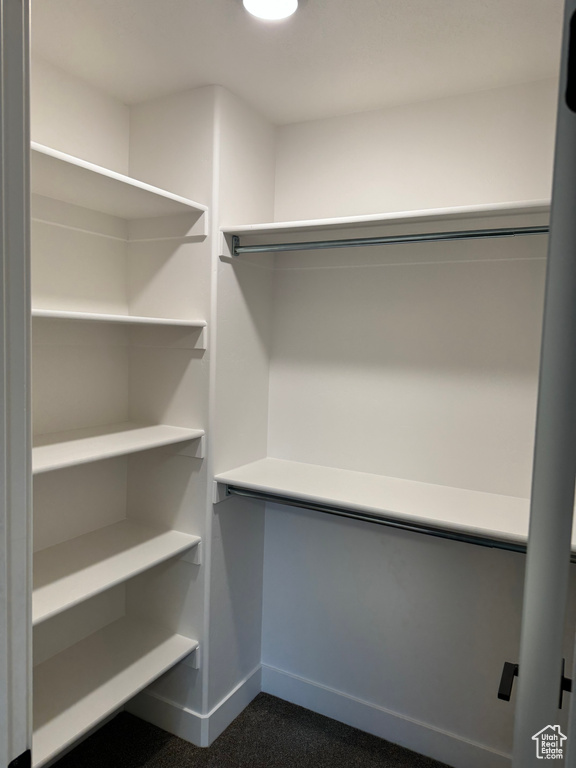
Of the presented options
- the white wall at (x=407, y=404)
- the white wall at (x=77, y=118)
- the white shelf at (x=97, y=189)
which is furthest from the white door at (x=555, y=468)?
the white wall at (x=77, y=118)

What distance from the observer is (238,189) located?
2.02 meters

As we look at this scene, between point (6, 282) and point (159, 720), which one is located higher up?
point (6, 282)

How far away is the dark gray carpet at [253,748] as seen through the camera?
1921mm

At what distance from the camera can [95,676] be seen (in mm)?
1807

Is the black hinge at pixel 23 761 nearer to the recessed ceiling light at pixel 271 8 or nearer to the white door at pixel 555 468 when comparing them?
the white door at pixel 555 468

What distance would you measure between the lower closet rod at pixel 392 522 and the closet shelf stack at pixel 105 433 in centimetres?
28

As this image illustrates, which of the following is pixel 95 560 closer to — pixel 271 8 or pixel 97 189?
pixel 97 189

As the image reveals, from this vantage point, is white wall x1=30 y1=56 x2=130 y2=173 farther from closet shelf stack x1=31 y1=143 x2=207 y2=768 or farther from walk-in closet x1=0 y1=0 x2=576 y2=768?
closet shelf stack x1=31 y1=143 x2=207 y2=768

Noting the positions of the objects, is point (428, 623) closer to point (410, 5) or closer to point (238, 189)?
point (238, 189)

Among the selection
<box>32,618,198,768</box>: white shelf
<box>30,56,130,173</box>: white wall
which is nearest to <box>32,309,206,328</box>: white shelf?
<box>30,56,130,173</box>: white wall

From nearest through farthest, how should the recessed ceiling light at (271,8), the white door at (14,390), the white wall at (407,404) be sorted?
the white door at (14,390) → the recessed ceiling light at (271,8) → the white wall at (407,404)

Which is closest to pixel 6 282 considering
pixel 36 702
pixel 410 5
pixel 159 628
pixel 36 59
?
pixel 410 5

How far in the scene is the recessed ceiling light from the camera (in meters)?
1.37

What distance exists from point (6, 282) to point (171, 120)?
1.61m
